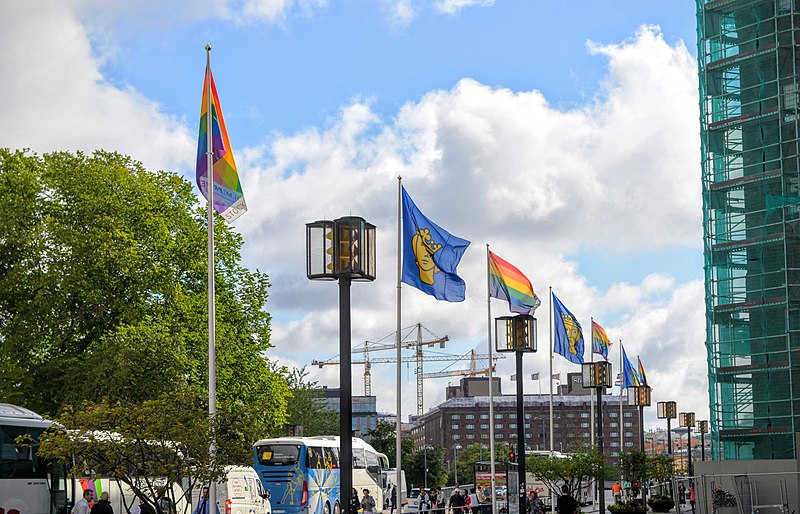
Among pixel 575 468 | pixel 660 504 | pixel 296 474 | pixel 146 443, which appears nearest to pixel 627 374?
pixel 660 504

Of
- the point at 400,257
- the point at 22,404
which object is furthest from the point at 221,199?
the point at 22,404

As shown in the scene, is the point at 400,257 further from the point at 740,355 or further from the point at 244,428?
the point at 740,355

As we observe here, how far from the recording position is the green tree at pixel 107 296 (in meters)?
44.8

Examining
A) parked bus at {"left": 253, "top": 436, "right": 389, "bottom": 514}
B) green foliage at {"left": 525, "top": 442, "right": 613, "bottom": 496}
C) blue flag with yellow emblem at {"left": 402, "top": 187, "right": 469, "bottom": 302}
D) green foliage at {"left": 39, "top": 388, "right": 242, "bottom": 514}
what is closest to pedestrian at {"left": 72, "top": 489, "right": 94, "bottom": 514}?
green foliage at {"left": 39, "top": 388, "right": 242, "bottom": 514}

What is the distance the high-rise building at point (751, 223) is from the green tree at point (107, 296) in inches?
749

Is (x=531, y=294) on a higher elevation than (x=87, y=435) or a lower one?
higher

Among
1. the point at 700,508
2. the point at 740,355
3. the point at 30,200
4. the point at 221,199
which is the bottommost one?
the point at 700,508

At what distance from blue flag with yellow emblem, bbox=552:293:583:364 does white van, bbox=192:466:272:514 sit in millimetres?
14668

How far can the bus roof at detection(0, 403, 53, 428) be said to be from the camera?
103ft

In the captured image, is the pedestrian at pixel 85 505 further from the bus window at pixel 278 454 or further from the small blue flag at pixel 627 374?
the small blue flag at pixel 627 374

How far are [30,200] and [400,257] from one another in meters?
21.3

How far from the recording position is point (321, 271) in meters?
22.9

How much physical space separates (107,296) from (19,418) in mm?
15337

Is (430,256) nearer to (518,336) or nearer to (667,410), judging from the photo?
(518,336)
